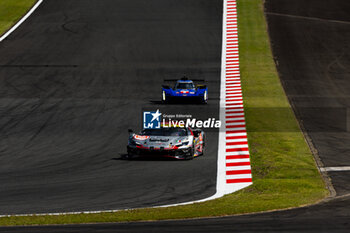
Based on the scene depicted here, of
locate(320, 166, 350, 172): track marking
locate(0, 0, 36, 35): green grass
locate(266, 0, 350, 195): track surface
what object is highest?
locate(0, 0, 36, 35): green grass

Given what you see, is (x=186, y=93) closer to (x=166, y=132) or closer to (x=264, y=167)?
(x=166, y=132)

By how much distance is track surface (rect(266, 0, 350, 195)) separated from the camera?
28.1 meters

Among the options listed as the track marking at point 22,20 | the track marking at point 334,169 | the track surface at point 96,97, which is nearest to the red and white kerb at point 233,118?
the track surface at point 96,97

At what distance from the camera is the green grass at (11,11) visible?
182 ft

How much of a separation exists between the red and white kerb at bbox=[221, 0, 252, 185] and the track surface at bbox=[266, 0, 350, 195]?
2607 mm

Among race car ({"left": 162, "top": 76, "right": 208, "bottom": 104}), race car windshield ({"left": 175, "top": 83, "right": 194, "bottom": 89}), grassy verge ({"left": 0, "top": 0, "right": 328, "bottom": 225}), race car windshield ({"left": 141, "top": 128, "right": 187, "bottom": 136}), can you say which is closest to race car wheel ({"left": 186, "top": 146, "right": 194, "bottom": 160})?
race car windshield ({"left": 141, "top": 128, "right": 187, "bottom": 136})

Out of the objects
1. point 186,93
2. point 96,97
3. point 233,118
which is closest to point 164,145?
point 233,118

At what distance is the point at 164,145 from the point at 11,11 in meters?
37.6

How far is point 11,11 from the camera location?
5916 cm

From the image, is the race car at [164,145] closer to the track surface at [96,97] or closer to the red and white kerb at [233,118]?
the track surface at [96,97]

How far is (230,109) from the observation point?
35.3 m

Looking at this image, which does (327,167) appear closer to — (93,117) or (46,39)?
(93,117)

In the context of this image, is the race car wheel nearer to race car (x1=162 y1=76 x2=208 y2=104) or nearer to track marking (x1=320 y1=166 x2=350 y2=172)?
track marking (x1=320 y1=166 x2=350 y2=172)

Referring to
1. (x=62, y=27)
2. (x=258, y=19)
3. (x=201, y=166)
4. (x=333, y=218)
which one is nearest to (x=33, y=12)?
(x=62, y=27)
